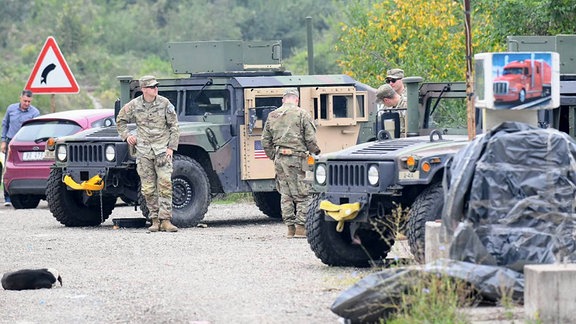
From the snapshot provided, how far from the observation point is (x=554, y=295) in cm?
831

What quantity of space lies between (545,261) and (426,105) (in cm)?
518

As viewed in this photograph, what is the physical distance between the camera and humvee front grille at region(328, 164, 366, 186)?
12.3 m

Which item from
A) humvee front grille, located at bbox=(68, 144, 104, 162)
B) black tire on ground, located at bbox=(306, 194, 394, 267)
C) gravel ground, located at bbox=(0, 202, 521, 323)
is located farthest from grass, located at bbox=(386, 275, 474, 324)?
humvee front grille, located at bbox=(68, 144, 104, 162)

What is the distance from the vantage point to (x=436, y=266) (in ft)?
29.3

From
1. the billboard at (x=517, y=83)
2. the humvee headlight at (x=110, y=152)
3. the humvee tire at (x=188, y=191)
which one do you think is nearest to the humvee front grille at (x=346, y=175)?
the billboard at (x=517, y=83)

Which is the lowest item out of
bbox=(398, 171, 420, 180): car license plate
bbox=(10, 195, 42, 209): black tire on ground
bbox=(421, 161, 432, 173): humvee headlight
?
bbox=(10, 195, 42, 209): black tire on ground

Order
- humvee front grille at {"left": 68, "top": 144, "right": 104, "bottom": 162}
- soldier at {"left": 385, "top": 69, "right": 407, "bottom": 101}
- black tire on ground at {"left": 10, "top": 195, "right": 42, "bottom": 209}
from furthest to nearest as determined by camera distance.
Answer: black tire on ground at {"left": 10, "top": 195, "right": 42, "bottom": 209} < humvee front grille at {"left": 68, "top": 144, "right": 104, "bottom": 162} < soldier at {"left": 385, "top": 69, "right": 407, "bottom": 101}

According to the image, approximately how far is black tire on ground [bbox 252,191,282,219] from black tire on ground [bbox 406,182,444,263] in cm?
736

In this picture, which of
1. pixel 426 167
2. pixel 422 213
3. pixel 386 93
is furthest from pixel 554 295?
pixel 386 93

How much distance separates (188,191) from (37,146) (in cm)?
385

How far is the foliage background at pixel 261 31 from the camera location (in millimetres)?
23953

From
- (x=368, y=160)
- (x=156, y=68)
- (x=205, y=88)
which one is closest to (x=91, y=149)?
(x=205, y=88)

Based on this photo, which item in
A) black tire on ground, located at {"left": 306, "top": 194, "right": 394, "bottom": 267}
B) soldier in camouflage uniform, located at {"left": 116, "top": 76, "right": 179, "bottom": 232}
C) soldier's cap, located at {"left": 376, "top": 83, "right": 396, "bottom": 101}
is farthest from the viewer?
soldier in camouflage uniform, located at {"left": 116, "top": 76, "right": 179, "bottom": 232}

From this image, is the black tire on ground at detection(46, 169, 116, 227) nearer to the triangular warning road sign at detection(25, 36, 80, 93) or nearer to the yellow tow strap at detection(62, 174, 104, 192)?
the yellow tow strap at detection(62, 174, 104, 192)
